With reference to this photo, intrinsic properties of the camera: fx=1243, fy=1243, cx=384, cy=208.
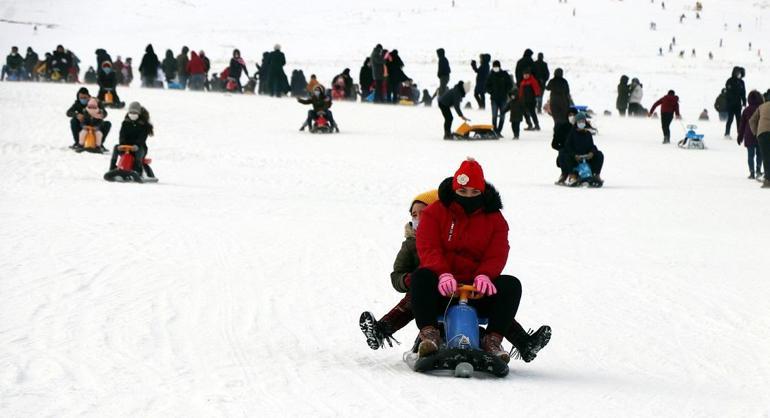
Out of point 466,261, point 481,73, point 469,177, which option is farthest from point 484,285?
point 481,73

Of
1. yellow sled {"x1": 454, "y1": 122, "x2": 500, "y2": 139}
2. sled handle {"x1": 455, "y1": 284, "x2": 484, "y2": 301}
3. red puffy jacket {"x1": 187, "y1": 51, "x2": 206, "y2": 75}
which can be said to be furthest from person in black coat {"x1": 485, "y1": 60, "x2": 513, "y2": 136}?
sled handle {"x1": 455, "y1": 284, "x2": 484, "y2": 301}

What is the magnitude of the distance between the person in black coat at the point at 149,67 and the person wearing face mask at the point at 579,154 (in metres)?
23.0

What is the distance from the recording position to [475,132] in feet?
91.1

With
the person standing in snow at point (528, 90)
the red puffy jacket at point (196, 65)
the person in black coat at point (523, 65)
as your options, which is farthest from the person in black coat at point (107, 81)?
the person standing in snow at point (528, 90)

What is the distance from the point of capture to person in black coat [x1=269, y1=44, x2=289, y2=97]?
125ft

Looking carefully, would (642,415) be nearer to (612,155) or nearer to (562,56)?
(612,155)

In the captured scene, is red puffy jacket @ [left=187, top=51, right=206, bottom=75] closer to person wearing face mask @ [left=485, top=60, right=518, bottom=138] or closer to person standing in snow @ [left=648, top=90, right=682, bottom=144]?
person wearing face mask @ [left=485, top=60, right=518, bottom=138]

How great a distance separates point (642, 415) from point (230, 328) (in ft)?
9.84

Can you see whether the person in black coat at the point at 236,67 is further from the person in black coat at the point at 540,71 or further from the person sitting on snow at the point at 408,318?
the person sitting on snow at the point at 408,318

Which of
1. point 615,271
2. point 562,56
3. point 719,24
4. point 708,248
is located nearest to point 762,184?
Result: point 708,248

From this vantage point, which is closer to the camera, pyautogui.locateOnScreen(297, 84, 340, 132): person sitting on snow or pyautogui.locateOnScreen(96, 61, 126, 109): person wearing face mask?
pyautogui.locateOnScreen(297, 84, 340, 132): person sitting on snow

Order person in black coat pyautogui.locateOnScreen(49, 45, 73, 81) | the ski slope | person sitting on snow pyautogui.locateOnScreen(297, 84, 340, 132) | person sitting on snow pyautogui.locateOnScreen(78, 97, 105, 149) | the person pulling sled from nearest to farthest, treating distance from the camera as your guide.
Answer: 1. the ski slope
2. the person pulling sled
3. person sitting on snow pyautogui.locateOnScreen(78, 97, 105, 149)
4. person sitting on snow pyautogui.locateOnScreen(297, 84, 340, 132)
5. person in black coat pyautogui.locateOnScreen(49, 45, 73, 81)

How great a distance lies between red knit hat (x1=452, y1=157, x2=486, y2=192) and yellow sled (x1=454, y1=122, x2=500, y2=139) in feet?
68.1

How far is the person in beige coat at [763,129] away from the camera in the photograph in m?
19.7
